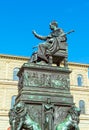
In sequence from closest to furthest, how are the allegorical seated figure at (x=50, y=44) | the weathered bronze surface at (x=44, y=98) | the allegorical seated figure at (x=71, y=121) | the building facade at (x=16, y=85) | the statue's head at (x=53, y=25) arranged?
the weathered bronze surface at (x=44, y=98), the allegorical seated figure at (x=71, y=121), the allegorical seated figure at (x=50, y=44), the statue's head at (x=53, y=25), the building facade at (x=16, y=85)

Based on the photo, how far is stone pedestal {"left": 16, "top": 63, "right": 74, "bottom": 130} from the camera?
10.4 meters

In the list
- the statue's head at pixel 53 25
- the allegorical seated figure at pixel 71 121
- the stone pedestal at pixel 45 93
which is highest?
the statue's head at pixel 53 25

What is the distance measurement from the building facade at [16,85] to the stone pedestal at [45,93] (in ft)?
85.9

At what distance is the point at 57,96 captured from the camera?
10891 mm

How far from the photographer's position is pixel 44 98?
10.7m

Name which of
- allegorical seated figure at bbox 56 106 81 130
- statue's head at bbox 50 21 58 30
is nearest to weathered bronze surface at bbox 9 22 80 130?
allegorical seated figure at bbox 56 106 81 130

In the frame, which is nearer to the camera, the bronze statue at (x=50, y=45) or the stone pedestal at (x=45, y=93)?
the stone pedestal at (x=45, y=93)

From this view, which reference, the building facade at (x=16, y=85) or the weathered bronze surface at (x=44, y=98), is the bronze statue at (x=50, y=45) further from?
the building facade at (x=16, y=85)

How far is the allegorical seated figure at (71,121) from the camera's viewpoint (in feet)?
33.7

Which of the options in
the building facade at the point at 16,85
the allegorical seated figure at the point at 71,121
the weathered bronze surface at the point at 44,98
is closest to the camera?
the weathered bronze surface at the point at 44,98

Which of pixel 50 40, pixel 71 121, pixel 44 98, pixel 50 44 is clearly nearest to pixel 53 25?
pixel 50 40

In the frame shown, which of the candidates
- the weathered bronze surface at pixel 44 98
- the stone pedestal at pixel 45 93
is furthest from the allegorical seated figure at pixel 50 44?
the stone pedestal at pixel 45 93

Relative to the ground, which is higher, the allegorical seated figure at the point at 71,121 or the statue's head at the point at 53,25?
the statue's head at the point at 53,25

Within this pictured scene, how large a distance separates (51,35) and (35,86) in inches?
105
